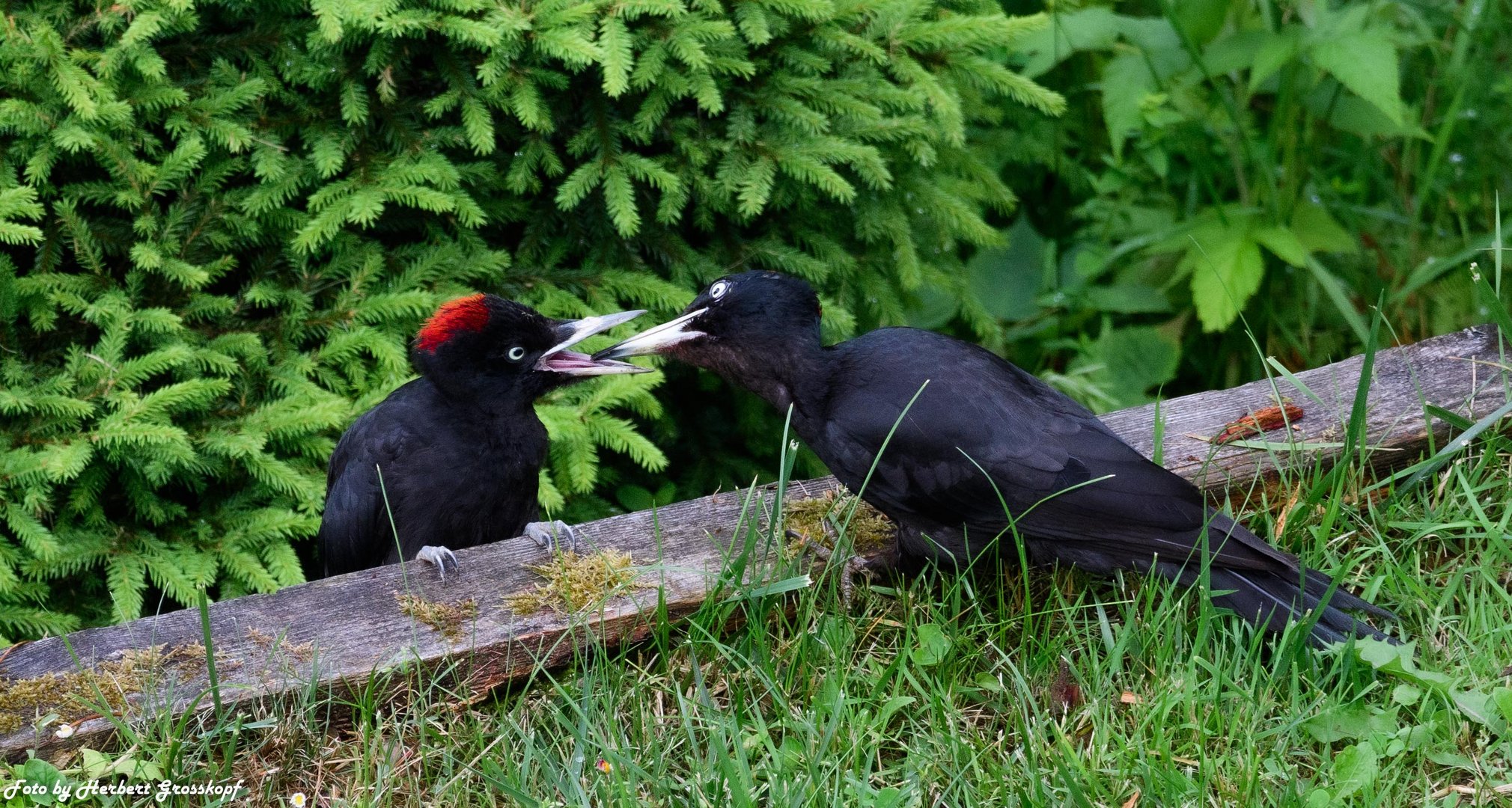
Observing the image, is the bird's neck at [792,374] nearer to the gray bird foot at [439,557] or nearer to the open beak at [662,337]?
the open beak at [662,337]

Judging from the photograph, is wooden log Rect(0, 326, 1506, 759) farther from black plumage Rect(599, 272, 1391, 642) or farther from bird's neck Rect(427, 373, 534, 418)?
bird's neck Rect(427, 373, 534, 418)

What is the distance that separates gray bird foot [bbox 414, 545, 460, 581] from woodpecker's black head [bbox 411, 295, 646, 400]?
1.98 ft

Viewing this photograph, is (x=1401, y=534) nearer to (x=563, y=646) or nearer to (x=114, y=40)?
(x=563, y=646)

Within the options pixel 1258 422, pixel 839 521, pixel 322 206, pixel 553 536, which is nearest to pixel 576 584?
pixel 553 536

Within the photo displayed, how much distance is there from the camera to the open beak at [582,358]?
3.74 m

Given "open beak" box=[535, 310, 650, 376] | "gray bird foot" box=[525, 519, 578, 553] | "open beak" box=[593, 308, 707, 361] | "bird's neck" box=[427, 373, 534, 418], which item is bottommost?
"gray bird foot" box=[525, 519, 578, 553]

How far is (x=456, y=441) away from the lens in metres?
3.66

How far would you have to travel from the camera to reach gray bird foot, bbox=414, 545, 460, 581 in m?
3.11

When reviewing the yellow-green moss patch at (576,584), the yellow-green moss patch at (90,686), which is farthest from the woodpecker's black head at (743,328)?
the yellow-green moss patch at (90,686)

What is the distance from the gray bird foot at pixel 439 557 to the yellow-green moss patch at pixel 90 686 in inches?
20.9

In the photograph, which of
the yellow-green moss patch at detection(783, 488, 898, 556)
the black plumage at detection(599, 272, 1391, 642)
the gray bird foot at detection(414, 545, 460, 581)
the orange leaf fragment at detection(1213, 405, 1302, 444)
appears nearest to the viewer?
the black plumage at detection(599, 272, 1391, 642)

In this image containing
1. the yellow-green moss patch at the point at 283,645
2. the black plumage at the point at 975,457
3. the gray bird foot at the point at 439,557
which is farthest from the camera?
the gray bird foot at the point at 439,557

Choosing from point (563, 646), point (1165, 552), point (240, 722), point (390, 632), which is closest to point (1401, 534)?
point (1165, 552)

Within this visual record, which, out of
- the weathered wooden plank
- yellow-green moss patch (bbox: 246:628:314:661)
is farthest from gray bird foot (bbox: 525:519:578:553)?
the weathered wooden plank
